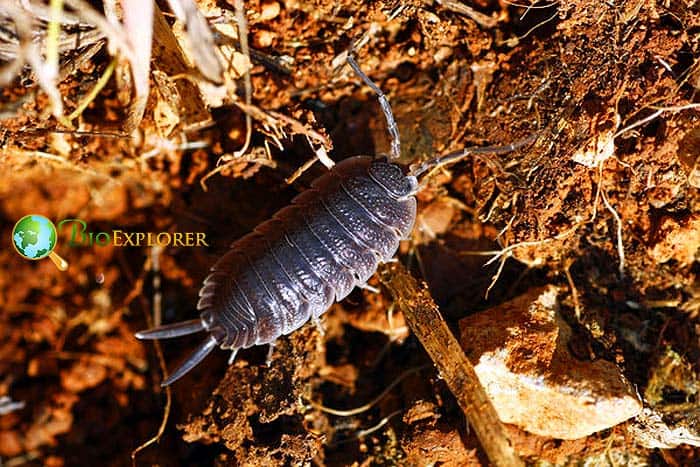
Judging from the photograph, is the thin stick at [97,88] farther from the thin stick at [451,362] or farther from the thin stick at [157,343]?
the thin stick at [451,362]

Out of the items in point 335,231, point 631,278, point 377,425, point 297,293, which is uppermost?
point 335,231

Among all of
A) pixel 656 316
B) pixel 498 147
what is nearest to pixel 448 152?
pixel 498 147

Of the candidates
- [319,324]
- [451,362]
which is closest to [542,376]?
[451,362]

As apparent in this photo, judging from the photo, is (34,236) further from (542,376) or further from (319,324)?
(542,376)

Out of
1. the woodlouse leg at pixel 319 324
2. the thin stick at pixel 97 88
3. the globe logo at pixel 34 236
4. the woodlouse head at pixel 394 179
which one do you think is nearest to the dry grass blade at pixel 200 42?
the thin stick at pixel 97 88

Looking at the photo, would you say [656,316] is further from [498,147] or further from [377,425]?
[377,425]

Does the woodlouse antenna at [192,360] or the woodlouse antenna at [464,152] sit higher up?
the woodlouse antenna at [464,152]

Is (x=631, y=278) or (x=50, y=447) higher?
(x=631, y=278)
